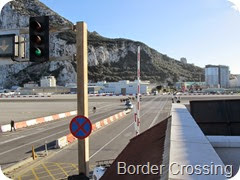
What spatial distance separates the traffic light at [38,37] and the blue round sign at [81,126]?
5.98 ft

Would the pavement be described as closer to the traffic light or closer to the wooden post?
the wooden post

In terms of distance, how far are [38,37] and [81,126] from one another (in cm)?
253

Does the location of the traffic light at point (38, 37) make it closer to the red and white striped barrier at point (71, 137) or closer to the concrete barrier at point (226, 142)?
the concrete barrier at point (226, 142)

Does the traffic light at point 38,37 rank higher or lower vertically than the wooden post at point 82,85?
higher

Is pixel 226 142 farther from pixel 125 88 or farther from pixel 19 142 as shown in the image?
pixel 125 88

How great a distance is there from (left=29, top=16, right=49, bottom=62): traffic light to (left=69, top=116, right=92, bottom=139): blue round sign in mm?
1821

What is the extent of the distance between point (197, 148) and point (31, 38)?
15.7 feet

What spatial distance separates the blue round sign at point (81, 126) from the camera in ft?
20.7

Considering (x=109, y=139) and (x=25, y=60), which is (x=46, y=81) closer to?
(x=109, y=139)

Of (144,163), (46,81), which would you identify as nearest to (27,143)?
(144,163)

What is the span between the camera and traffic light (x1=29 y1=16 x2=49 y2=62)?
23.0ft

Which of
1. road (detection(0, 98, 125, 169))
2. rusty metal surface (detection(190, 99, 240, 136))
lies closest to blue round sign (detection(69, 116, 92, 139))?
rusty metal surface (detection(190, 99, 240, 136))

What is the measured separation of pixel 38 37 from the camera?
7.03 metres

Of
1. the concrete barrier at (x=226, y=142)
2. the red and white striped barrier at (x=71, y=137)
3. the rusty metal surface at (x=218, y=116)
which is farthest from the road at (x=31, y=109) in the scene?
the concrete barrier at (x=226, y=142)
